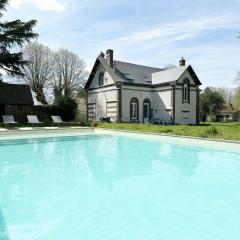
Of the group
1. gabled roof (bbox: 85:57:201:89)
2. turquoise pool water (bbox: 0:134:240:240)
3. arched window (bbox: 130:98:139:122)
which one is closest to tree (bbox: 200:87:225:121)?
gabled roof (bbox: 85:57:201:89)

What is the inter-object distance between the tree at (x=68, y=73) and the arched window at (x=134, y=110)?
Answer: 12.0 metres

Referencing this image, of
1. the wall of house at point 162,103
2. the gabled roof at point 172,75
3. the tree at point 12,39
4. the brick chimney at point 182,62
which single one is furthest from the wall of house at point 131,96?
the tree at point 12,39

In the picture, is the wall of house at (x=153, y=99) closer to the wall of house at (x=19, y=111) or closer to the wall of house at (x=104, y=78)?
the wall of house at (x=104, y=78)

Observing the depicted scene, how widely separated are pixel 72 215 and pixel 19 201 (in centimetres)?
138

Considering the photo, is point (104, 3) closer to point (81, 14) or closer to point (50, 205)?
point (81, 14)

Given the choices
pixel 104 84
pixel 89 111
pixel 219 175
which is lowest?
pixel 219 175

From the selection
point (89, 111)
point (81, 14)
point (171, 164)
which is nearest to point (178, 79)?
point (89, 111)

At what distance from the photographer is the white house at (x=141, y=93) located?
2877 centimetres

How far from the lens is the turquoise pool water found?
4.39 m

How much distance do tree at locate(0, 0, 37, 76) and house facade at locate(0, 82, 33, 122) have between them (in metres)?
3.35

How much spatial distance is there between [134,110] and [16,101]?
1169cm

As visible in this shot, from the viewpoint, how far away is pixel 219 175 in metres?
8.40

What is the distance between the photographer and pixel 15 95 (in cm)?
2914

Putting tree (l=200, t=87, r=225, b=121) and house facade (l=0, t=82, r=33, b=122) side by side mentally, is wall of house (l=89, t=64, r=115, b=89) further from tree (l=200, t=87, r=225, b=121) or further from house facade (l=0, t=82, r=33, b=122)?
tree (l=200, t=87, r=225, b=121)
